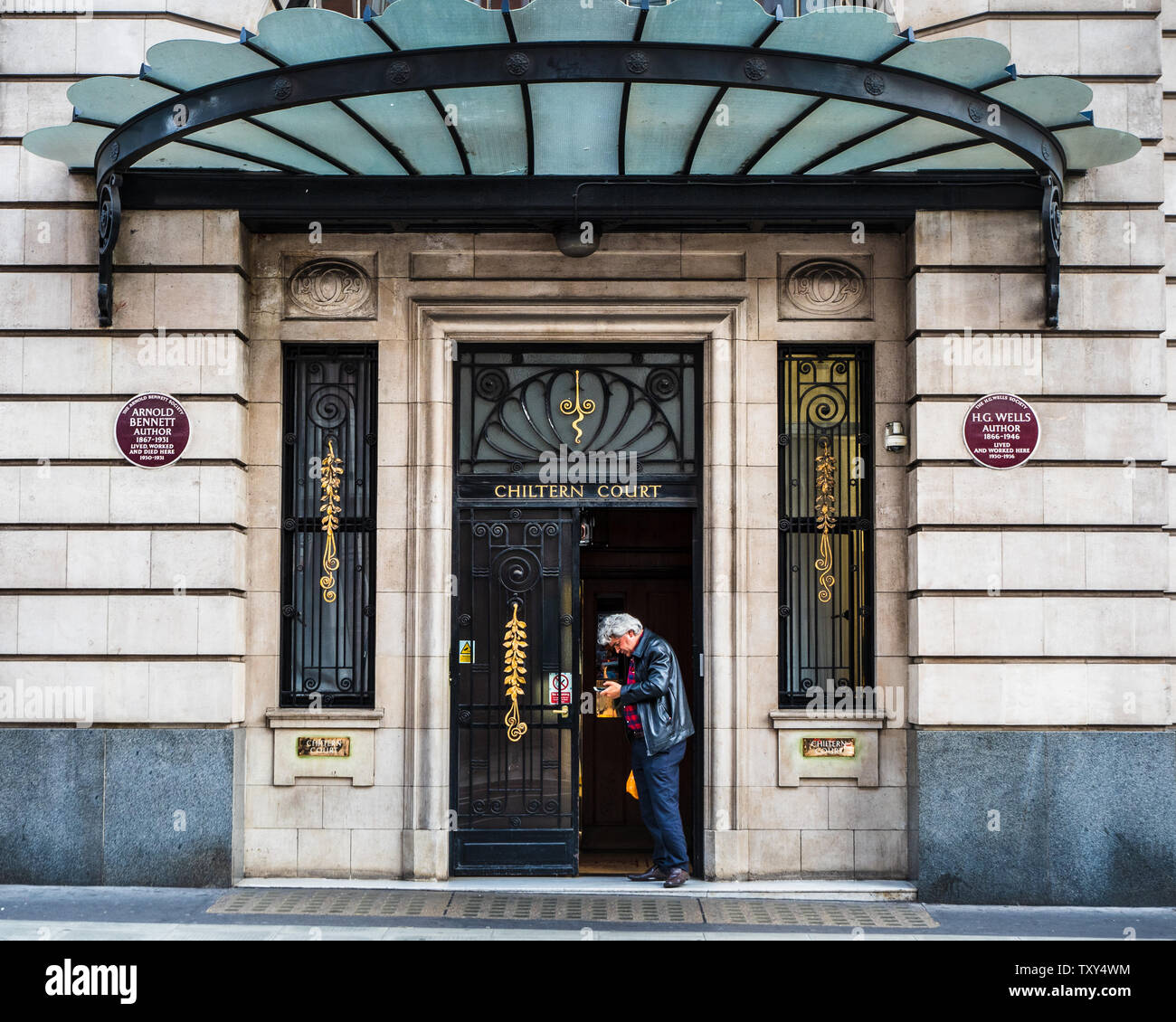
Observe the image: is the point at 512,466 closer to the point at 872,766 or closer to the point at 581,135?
the point at 581,135

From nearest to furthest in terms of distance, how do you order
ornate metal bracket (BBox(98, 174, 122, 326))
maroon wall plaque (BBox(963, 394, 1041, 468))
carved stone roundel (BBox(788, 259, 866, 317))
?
ornate metal bracket (BBox(98, 174, 122, 326))
maroon wall plaque (BBox(963, 394, 1041, 468))
carved stone roundel (BBox(788, 259, 866, 317))

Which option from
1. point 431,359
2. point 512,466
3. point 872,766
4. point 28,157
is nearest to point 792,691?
point 872,766

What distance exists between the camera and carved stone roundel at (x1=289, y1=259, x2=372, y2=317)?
1020 centimetres

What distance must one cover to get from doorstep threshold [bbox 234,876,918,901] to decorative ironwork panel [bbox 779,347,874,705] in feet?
4.74

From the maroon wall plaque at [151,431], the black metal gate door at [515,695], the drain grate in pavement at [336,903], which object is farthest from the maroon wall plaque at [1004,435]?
the maroon wall plaque at [151,431]

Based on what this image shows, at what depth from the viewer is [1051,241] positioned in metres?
9.33

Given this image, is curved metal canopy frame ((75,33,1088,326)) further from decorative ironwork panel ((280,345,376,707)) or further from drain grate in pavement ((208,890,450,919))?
drain grate in pavement ((208,890,450,919))

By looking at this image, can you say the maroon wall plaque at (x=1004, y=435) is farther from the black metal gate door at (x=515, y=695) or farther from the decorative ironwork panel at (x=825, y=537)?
the black metal gate door at (x=515, y=695)

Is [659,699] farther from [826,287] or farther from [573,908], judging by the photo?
[826,287]

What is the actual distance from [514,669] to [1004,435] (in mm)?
4244

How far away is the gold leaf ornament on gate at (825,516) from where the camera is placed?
10.2 metres

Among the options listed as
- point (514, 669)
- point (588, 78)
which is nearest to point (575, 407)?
point (514, 669)

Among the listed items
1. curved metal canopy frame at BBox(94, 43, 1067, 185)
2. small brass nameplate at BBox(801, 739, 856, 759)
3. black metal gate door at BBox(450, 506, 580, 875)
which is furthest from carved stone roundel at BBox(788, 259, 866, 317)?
small brass nameplate at BBox(801, 739, 856, 759)

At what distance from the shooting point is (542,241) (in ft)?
33.3
